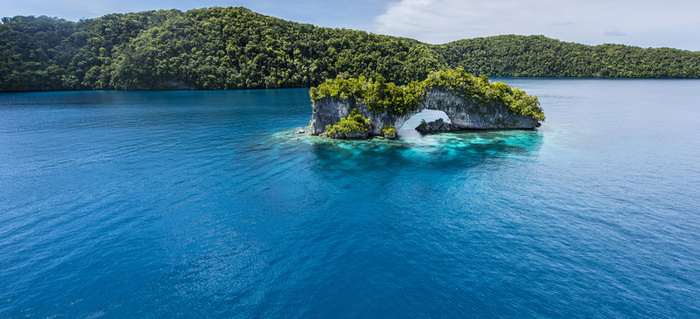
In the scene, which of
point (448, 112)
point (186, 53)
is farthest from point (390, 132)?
point (186, 53)

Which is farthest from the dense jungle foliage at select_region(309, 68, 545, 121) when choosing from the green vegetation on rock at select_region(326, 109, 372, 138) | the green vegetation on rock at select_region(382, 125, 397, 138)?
the green vegetation on rock at select_region(382, 125, 397, 138)

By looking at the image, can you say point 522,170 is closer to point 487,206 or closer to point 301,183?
point 487,206

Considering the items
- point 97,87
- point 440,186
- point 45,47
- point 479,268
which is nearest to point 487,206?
point 440,186

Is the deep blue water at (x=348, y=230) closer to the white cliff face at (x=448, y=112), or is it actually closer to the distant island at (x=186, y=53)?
A: the white cliff face at (x=448, y=112)

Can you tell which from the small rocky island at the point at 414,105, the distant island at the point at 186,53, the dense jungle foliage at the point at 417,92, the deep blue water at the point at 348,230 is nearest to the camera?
the deep blue water at the point at 348,230

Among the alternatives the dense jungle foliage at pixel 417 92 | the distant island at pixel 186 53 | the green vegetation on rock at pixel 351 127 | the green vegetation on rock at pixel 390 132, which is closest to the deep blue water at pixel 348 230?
the green vegetation on rock at pixel 351 127

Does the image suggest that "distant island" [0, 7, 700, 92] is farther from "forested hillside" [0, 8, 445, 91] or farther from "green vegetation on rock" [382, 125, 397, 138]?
"green vegetation on rock" [382, 125, 397, 138]

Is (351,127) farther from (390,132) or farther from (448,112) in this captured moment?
(448,112)
